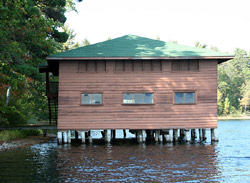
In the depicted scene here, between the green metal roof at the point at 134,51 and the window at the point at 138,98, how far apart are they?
2842 mm

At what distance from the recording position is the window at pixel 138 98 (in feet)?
88.6

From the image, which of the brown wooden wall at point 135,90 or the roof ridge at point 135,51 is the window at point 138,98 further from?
the roof ridge at point 135,51

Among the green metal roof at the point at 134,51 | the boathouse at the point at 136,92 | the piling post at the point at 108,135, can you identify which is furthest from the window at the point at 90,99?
the green metal roof at the point at 134,51

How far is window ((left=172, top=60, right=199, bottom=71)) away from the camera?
1077 inches

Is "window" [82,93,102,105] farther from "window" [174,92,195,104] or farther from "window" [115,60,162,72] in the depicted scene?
"window" [174,92,195,104]

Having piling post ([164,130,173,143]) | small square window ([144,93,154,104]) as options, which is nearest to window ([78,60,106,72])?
small square window ([144,93,154,104])

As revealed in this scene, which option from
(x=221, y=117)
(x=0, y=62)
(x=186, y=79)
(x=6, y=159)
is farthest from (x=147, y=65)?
(x=221, y=117)

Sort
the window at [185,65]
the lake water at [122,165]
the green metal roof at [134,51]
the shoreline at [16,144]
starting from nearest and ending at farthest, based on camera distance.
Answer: the lake water at [122,165]
the shoreline at [16,144]
the green metal roof at [134,51]
the window at [185,65]

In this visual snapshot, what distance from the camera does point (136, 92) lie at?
27031mm

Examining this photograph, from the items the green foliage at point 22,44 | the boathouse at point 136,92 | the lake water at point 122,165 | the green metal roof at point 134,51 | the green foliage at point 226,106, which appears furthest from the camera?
the green foliage at point 226,106

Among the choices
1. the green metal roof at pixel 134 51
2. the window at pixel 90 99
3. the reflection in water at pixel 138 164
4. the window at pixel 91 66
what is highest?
the green metal roof at pixel 134 51

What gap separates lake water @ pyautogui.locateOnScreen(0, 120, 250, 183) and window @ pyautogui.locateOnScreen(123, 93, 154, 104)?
3.98 metres

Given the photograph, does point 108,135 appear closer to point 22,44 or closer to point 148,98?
point 148,98

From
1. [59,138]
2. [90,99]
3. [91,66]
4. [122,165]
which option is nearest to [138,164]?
[122,165]
